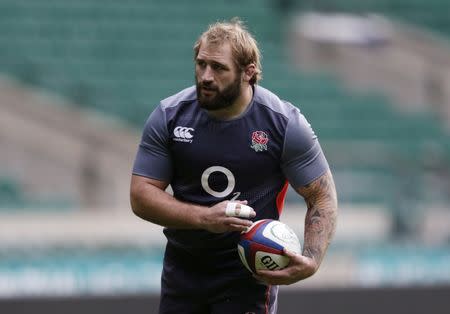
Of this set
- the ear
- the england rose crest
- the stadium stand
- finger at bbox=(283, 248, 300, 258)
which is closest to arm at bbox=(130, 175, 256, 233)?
finger at bbox=(283, 248, 300, 258)

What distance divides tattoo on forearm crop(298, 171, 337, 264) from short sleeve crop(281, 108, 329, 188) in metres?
0.05

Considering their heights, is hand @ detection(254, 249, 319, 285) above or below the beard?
below

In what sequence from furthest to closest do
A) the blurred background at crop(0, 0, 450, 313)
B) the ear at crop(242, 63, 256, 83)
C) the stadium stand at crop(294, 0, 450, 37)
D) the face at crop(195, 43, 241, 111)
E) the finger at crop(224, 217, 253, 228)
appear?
the stadium stand at crop(294, 0, 450, 37)
the blurred background at crop(0, 0, 450, 313)
the ear at crop(242, 63, 256, 83)
the face at crop(195, 43, 241, 111)
the finger at crop(224, 217, 253, 228)

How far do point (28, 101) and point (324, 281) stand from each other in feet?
17.0

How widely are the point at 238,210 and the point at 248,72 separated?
2.02ft

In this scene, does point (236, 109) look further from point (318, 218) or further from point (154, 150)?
point (318, 218)

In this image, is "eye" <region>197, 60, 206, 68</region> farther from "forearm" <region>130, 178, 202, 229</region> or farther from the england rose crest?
"forearm" <region>130, 178, 202, 229</region>

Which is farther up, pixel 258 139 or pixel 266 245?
pixel 258 139

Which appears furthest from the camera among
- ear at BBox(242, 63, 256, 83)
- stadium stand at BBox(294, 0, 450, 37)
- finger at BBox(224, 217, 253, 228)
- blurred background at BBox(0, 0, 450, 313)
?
stadium stand at BBox(294, 0, 450, 37)

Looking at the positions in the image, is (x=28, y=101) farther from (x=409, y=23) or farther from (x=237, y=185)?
(x=237, y=185)

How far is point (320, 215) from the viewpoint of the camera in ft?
15.4

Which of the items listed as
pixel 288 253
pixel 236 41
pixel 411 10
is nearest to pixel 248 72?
pixel 236 41

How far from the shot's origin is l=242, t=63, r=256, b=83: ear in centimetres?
459

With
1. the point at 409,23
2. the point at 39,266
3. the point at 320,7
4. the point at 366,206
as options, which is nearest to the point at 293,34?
the point at 320,7
